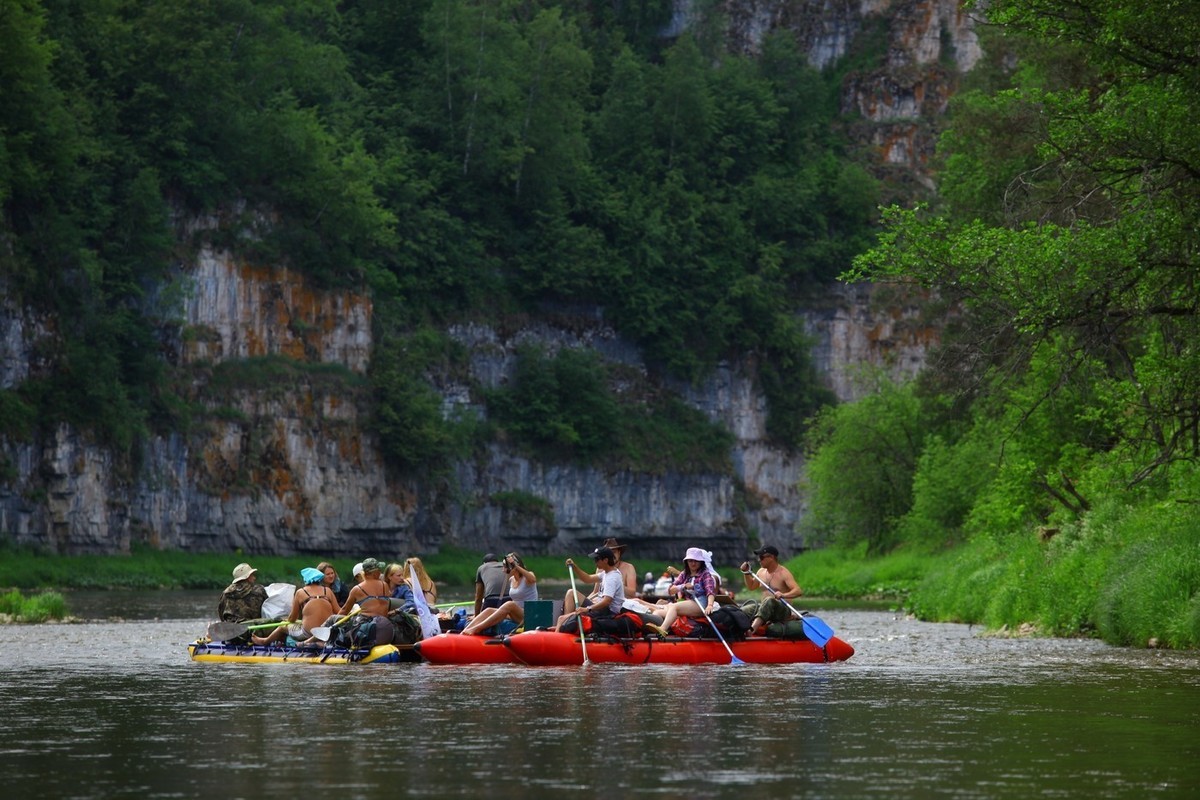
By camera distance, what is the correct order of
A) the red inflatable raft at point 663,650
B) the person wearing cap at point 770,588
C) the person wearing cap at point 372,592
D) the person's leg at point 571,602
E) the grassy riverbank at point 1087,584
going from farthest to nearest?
1. the grassy riverbank at point 1087,584
2. the person wearing cap at point 770,588
3. the person's leg at point 571,602
4. the person wearing cap at point 372,592
5. the red inflatable raft at point 663,650

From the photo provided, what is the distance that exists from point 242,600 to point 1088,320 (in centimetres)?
1480

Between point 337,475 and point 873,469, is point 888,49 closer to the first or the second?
point 337,475

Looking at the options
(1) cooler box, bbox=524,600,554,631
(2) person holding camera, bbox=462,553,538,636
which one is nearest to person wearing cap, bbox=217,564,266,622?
(2) person holding camera, bbox=462,553,538,636

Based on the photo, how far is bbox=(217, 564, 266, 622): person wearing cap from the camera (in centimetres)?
3189

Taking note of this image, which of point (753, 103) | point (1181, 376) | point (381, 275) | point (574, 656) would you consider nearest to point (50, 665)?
point (574, 656)

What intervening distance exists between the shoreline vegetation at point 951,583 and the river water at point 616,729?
1204 millimetres

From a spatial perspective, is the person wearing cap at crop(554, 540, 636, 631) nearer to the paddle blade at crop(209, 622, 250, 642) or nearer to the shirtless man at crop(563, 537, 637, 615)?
the shirtless man at crop(563, 537, 637, 615)

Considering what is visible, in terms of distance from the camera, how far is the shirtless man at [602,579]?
27875mm

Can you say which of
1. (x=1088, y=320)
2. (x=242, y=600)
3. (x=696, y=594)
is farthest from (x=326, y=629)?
(x=1088, y=320)

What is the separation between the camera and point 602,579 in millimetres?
27766

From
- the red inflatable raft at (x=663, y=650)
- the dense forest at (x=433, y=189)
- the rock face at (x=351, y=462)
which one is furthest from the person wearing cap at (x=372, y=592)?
the dense forest at (x=433, y=189)

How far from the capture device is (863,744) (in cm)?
1706

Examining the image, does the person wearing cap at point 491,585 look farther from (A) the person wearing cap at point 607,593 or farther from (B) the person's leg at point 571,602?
(A) the person wearing cap at point 607,593

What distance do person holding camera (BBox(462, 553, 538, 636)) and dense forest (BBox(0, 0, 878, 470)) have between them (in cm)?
5739
